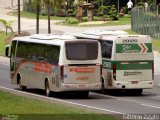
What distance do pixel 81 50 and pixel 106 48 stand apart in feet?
7.81

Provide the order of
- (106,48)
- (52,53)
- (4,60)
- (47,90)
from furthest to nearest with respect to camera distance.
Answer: (4,60), (106,48), (47,90), (52,53)

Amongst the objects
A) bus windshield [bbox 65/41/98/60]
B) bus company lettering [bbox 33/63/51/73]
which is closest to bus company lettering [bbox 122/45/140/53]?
bus windshield [bbox 65/41/98/60]

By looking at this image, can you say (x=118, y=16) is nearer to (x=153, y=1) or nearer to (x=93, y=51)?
(x=153, y=1)

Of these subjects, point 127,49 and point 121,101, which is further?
point 127,49

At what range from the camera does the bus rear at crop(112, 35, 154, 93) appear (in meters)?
33.4

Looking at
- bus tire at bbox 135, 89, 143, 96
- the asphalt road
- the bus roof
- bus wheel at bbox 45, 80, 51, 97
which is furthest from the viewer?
bus tire at bbox 135, 89, 143, 96

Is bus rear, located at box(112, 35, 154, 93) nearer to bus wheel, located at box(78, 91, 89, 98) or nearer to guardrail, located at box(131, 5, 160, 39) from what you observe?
bus wheel, located at box(78, 91, 89, 98)

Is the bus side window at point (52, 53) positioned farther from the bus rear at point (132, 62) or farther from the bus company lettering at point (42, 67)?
the bus rear at point (132, 62)

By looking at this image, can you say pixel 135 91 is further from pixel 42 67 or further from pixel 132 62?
pixel 42 67

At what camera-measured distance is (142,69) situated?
1328 inches

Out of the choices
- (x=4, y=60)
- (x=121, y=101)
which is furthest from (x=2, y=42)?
(x=121, y=101)

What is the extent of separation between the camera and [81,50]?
31.9 metres

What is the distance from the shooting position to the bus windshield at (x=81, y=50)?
104 feet

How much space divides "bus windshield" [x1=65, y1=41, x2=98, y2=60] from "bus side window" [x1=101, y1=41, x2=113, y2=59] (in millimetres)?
1671
